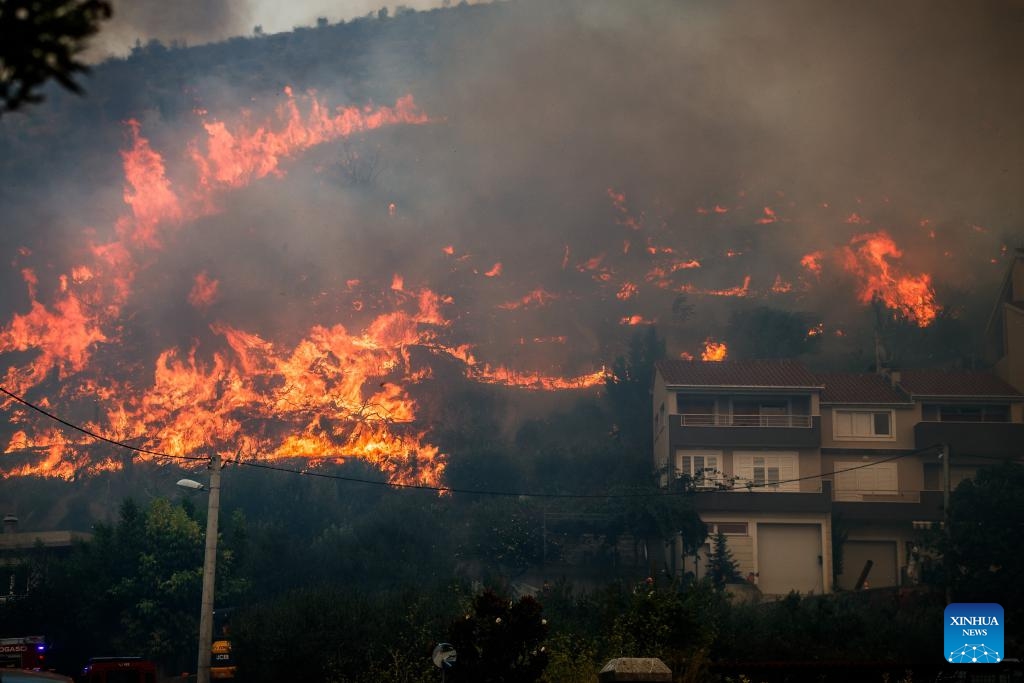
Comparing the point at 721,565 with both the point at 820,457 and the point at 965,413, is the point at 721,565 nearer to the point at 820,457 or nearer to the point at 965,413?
the point at 820,457

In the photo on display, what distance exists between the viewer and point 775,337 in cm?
11175

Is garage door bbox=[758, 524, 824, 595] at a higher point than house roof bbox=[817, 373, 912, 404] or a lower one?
lower

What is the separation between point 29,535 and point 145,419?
50774 millimetres

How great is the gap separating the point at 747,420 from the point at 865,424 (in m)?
9.03

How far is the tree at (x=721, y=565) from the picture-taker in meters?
67.8

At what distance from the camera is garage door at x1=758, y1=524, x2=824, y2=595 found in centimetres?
7062

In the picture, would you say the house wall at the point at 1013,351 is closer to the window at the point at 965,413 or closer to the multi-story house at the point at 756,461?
the window at the point at 965,413

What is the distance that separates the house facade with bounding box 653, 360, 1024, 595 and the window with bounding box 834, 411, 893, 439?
0.23ft

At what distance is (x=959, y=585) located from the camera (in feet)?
198

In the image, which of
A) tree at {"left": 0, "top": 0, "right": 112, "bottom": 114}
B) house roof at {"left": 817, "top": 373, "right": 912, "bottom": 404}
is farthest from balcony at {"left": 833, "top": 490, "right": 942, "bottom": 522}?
tree at {"left": 0, "top": 0, "right": 112, "bottom": 114}

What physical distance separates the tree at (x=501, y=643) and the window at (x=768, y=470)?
54.3m

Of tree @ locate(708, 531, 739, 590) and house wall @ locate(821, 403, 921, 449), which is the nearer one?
tree @ locate(708, 531, 739, 590)

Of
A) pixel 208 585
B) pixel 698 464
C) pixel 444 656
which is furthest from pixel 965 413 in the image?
pixel 444 656

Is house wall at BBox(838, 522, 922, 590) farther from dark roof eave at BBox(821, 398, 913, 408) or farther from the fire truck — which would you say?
the fire truck
